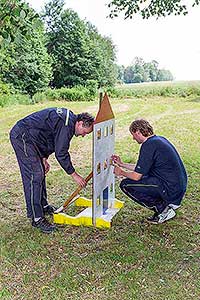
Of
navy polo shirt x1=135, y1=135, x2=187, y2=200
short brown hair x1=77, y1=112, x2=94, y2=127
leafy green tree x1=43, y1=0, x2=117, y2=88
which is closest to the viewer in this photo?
short brown hair x1=77, y1=112, x2=94, y2=127

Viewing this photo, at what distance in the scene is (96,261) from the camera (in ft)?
9.79

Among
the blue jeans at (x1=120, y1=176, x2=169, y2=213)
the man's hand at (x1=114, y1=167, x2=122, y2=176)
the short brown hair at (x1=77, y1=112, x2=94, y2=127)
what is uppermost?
the short brown hair at (x1=77, y1=112, x2=94, y2=127)

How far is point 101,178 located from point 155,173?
0.48 metres

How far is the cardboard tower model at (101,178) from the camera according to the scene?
340cm

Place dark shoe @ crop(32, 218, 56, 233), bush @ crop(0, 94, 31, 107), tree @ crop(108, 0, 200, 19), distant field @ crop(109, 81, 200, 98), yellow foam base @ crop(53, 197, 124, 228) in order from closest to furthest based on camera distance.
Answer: dark shoe @ crop(32, 218, 56, 233) → yellow foam base @ crop(53, 197, 124, 228) → tree @ crop(108, 0, 200, 19) → bush @ crop(0, 94, 31, 107) → distant field @ crop(109, 81, 200, 98)

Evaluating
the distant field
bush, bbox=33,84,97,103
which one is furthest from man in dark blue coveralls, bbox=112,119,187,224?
the distant field

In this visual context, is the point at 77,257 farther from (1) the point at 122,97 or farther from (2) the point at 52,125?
(1) the point at 122,97

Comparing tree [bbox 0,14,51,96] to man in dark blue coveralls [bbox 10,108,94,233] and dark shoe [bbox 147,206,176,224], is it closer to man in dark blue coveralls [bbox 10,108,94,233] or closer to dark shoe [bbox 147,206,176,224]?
man in dark blue coveralls [bbox 10,108,94,233]

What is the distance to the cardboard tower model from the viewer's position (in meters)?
3.40

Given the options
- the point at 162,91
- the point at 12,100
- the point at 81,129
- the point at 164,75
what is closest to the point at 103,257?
the point at 81,129

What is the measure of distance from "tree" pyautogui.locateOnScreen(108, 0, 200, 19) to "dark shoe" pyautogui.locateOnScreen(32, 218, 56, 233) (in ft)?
13.6

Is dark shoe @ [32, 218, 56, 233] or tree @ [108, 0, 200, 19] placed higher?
tree @ [108, 0, 200, 19]

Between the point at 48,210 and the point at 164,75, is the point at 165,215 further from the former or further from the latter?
the point at 164,75

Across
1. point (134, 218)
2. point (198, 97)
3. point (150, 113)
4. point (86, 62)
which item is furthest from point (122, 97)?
point (134, 218)
